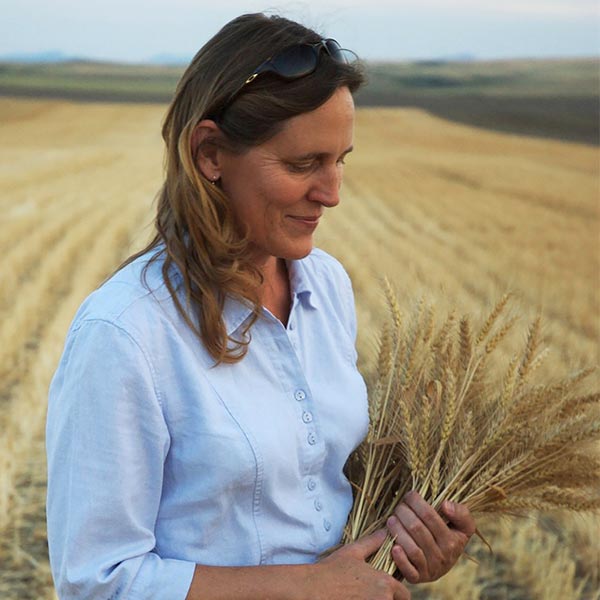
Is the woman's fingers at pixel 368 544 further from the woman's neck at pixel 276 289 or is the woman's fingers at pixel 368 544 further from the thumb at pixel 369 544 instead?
the woman's neck at pixel 276 289

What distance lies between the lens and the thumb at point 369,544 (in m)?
1.66

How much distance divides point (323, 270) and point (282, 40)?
1.65ft

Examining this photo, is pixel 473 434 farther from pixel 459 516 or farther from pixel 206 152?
pixel 206 152

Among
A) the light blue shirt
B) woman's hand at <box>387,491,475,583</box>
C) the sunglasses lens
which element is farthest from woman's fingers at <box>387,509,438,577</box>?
the sunglasses lens

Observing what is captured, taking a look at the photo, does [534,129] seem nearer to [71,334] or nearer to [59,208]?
[59,208]

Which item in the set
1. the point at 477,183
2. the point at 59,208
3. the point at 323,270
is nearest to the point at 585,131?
the point at 477,183

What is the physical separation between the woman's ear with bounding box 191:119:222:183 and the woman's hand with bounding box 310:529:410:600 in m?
0.66

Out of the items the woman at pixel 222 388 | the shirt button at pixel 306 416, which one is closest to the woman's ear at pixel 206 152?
the woman at pixel 222 388

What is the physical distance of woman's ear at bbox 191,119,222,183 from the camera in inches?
61.6

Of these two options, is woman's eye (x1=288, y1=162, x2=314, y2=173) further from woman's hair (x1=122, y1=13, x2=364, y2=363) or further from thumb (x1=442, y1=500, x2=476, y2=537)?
thumb (x1=442, y1=500, x2=476, y2=537)

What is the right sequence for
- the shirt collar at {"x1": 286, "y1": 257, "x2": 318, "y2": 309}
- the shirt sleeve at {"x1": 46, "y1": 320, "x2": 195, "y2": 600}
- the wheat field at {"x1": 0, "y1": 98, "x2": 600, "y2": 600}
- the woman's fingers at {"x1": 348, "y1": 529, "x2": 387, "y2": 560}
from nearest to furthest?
the shirt sleeve at {"x1": 46, "y1": 320, "x2": 195, "y2": 600}, the woman's fingers at {"x1": 348, "y1": 529, "x2": 387, "y2": 560}, the shirt collar at {"x1": 286, "y1": 257, "x2": 318, "y2": 309}, the wheat field at {"x1": 0, "y1": 98, "x2": 600, "y2": 600}

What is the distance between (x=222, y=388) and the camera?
1.51m

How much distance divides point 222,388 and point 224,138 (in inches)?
15.8

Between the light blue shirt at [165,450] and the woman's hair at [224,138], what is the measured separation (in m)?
0.03
